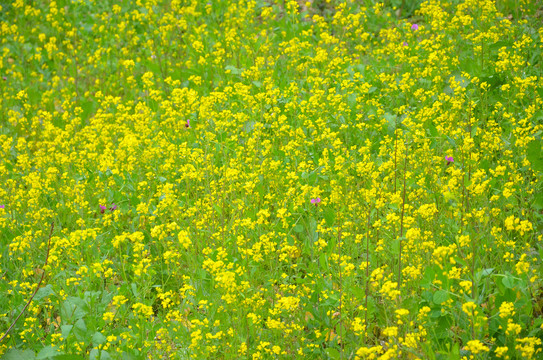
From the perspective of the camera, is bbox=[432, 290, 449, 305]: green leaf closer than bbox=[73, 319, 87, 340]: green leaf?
Yes

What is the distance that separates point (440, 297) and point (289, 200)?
4.37 feet

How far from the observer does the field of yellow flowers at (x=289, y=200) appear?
249 centimetres

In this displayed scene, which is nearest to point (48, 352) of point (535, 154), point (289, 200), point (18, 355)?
point (18, 355)

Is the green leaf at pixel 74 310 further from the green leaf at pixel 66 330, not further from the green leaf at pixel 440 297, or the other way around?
the green leaf at pixel 440 297

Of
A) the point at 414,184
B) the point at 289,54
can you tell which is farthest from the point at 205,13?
the point at 414,184

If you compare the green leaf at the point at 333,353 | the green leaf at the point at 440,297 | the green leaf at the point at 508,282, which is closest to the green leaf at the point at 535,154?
the green leaf at the point at 508,282

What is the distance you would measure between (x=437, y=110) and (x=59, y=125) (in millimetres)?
3379

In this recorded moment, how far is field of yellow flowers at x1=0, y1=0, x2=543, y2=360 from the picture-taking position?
2490 millimetres

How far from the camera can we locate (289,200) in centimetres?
348

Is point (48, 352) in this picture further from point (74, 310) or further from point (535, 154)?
point (535, 154)

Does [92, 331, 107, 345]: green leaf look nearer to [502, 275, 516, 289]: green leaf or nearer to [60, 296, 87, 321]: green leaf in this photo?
[60, 296, 87, 321]: green leaf

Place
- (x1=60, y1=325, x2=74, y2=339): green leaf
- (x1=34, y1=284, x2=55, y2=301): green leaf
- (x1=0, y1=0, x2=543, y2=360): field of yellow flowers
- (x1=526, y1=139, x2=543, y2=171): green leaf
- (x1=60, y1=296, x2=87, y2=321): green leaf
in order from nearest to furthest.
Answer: (x1=0, y1=0, x2=543, y2=360): field of yellow flowers < (x1=60, y1=325, x2=74, y2=339): green leaf < (x1=60, y1=296, x2=87, y2=321): green leaf < (x1=34, y1=284, x2=55, y2=301): green leaf < (x1=526, y1=139, x2=543, y2=171): green leaf

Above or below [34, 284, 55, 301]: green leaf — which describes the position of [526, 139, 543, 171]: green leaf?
above

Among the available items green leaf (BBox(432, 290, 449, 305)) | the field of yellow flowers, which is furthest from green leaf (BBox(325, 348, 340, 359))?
green leaf (BBox(432, 290, 449, 305))
